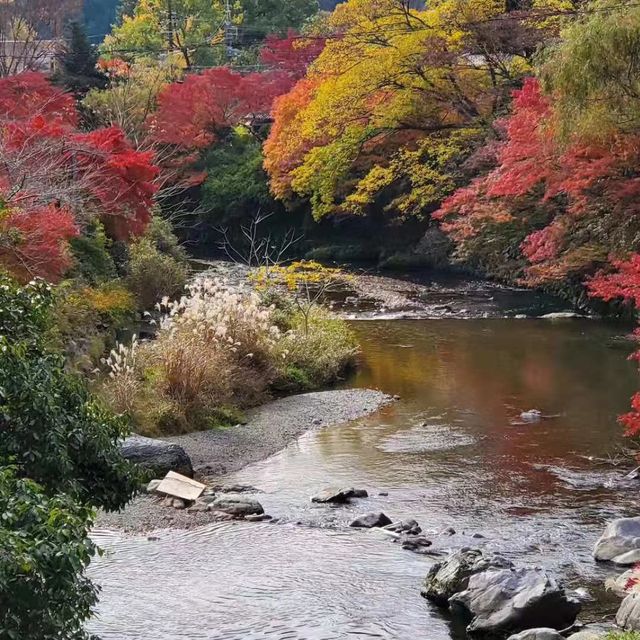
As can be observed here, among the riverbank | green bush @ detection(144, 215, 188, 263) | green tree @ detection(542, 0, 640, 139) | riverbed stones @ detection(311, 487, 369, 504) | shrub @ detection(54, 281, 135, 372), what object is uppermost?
green tree @ detection(542, 0, 640, 139)

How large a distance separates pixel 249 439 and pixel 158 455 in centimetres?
230

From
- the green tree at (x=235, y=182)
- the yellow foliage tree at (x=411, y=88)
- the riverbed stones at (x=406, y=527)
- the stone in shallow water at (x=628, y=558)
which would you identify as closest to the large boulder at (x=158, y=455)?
the riverbed stones at (x=406, y=527)

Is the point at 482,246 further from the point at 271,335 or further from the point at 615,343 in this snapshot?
the point at 271,335

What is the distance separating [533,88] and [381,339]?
702cm

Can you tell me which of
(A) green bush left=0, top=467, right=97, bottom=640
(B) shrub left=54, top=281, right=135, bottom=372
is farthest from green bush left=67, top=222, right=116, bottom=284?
(A) green bush left=0, top=467, right=97, bottom=640

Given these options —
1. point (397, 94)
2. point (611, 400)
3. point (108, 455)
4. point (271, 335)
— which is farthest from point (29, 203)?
point (397, 94)

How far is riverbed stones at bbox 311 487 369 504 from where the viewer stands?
10.7 metres

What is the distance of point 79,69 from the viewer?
38.1 m

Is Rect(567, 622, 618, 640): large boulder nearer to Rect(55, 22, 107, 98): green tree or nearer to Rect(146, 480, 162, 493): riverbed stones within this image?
Rect(146, 480, 162, 493): riverbed stones

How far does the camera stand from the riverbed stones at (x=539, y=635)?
698cm

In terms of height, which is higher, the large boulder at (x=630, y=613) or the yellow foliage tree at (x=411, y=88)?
the yellow foliage tree at (x=411, y=88)

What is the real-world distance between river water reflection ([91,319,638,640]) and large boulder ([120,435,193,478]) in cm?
80

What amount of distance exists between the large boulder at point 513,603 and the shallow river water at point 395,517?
25 cm

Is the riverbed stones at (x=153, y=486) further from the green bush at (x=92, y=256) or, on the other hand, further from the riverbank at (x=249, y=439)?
the green bush at (x=92, y=256)
